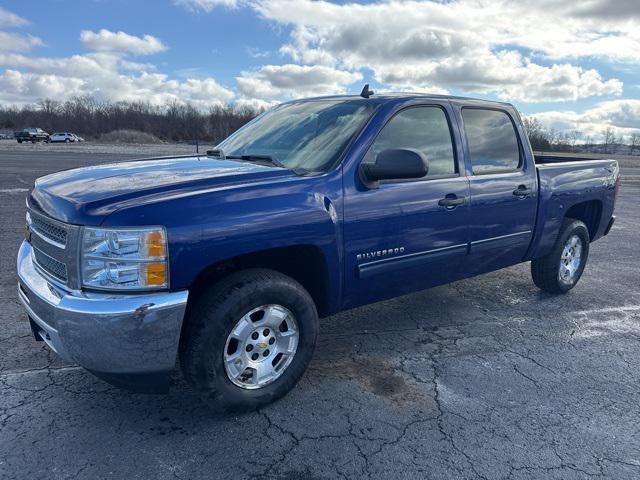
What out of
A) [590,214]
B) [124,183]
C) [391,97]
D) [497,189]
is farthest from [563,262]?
[124,183]

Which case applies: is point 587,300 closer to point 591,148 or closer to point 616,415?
point 616,415

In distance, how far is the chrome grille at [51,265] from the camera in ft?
8.57

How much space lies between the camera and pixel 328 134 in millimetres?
3498

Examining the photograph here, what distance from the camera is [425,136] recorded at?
379 cm

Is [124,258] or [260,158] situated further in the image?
[260,158]

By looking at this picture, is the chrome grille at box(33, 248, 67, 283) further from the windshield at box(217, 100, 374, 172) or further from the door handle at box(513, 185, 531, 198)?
the door handle at box(513, 185, 531, 198)

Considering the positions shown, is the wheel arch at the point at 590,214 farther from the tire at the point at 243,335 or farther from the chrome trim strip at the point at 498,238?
the tire at the point at 243,335

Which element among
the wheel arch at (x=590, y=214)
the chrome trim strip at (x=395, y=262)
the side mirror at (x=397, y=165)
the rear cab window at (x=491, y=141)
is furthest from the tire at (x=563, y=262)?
the side mirror at (x=397, y=165)

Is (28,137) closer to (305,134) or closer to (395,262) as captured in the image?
(305,134)

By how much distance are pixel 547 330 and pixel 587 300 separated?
46.3 inches

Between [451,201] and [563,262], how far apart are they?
2239mm

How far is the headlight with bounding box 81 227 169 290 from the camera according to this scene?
2.42 metres

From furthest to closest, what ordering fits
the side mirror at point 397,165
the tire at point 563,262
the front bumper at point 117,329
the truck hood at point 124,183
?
1. the tire at point 563,262
2. the side mirror at point 397,165
3. the truck hood at point 124,183
4. the front bumper at point 117,329

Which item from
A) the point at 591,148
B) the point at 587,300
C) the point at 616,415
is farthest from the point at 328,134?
the point at 591,148
